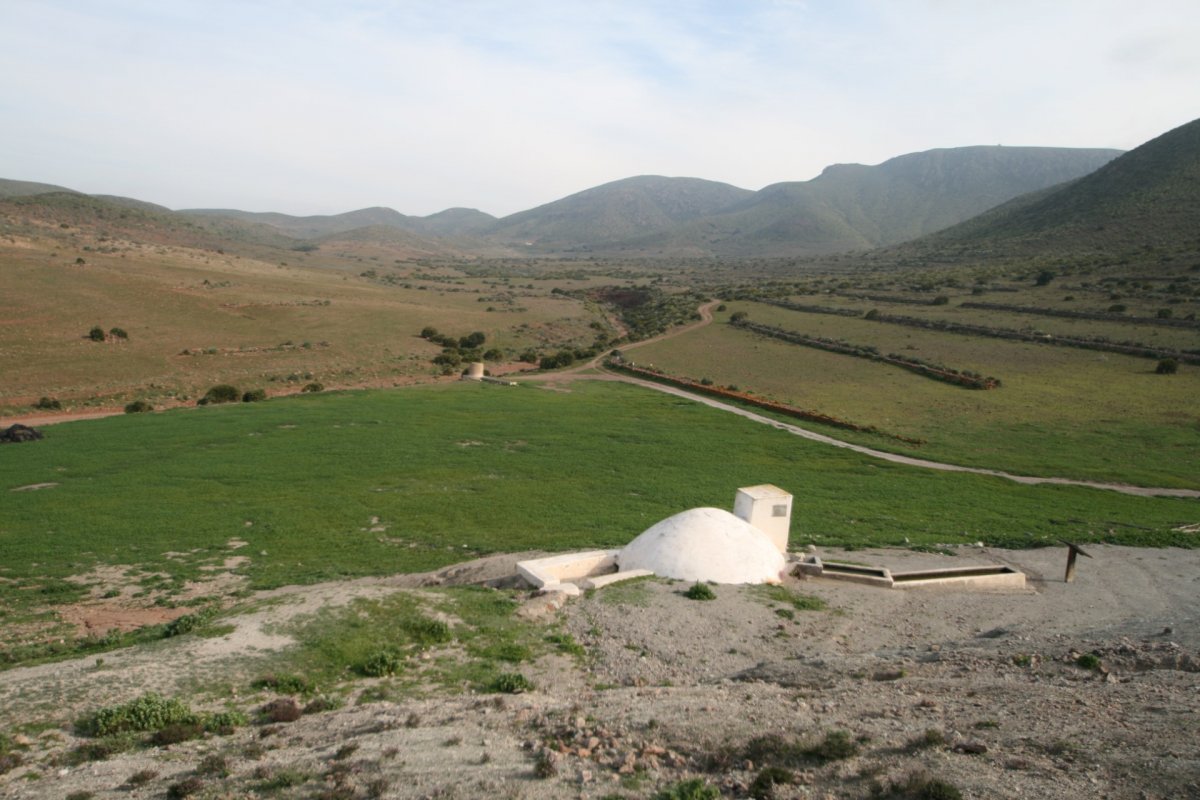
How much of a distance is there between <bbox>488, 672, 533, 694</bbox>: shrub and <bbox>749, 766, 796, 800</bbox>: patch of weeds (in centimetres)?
438

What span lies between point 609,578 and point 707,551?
2417mm

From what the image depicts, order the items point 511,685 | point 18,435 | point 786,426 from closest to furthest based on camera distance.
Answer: point 511,685 < point 18,435 < point 786,426

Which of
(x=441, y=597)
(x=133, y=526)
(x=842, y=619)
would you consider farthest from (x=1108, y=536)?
(x=133, y=526)

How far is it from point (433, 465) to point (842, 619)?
688 inches

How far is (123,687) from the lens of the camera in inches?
385

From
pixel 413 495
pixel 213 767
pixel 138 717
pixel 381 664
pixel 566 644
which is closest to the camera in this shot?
pixel 213 767

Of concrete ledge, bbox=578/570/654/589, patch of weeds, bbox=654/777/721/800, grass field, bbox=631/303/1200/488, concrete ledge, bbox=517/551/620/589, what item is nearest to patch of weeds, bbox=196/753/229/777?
patch of weeds, bbox=654/777/721/800

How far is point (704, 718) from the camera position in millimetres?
8992

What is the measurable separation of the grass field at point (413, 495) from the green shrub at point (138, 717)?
681cm

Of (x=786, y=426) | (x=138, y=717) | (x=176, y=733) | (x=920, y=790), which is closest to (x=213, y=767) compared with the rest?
(x=176, y=733)

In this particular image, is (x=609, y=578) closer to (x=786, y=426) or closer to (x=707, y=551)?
(x=707, y=551)

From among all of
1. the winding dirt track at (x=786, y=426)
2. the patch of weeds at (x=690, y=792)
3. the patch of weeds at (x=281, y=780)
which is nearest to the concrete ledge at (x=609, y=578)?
the patch of weeds at (x=690, y=792)

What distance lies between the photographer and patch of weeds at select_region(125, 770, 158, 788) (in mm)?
7527

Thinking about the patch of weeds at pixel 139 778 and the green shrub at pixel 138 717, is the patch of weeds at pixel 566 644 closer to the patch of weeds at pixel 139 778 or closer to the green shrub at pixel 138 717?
the green shrub at pixel 138 717
